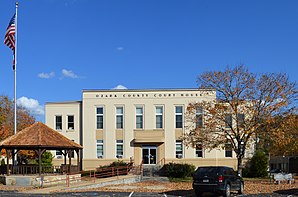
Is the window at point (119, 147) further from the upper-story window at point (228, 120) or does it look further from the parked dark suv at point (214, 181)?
the parked dark suv at point (214, 181)

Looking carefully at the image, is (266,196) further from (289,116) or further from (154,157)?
(154,157)

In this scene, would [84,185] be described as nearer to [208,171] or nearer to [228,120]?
[208,171]

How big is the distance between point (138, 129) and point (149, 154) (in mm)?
2885

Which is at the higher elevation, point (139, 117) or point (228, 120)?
point (139, 117)

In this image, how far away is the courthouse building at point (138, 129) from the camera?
156ft

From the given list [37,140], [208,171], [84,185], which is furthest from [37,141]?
[208,171]

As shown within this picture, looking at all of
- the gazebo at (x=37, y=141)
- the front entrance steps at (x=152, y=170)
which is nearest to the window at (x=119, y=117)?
the front entrance steps at (x=152, y=170)

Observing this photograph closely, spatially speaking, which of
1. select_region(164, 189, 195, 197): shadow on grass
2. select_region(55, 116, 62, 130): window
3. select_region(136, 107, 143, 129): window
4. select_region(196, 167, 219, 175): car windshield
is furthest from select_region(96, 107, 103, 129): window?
select_region(196, 167, 219, 175): car windshield

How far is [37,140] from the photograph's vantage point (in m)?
32.9

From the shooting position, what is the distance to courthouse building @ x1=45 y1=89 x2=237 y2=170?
4769 cm

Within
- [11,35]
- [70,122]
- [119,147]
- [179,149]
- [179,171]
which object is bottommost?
[179,171]

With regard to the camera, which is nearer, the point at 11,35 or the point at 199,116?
the point at 11,35

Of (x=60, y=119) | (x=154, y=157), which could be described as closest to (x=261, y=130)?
(x=154, y=157)

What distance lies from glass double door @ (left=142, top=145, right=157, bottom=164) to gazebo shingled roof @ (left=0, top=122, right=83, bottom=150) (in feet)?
43.2
